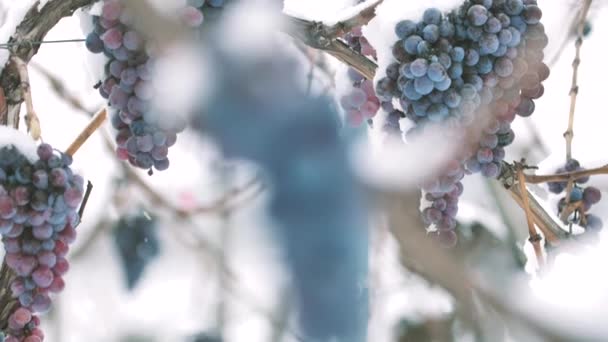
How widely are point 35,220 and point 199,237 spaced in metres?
1.16

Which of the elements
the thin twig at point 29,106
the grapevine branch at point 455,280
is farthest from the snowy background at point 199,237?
the grapevine branch at point 455,280

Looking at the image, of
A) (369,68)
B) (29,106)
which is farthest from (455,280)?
(29,106)

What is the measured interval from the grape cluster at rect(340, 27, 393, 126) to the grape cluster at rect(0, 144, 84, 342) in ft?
1.15

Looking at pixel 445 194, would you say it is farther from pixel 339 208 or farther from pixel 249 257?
pixel 249 257

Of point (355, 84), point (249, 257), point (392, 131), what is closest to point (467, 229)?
point (249, 257)

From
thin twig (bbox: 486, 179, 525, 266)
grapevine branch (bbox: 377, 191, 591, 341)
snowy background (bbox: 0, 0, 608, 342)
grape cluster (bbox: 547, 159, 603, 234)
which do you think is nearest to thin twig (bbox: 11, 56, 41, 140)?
grapevine branch (bbox: 377, 191, 591, 341)

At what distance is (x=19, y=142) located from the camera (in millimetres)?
906

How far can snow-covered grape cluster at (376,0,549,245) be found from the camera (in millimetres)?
868

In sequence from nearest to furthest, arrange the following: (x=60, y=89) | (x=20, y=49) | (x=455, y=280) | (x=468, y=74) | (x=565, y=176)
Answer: (x=455, y=280), (x=468, y=74), (x=20, y=49), (x=565, y=176), (x=60, y=89)

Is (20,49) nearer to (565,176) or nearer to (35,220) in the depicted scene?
(35,220)

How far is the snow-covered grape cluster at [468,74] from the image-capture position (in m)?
0.87

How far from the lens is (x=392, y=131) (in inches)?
36.9

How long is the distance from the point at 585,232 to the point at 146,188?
120cm

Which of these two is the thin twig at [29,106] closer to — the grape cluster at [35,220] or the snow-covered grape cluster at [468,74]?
the grape cluster at [35,220]
